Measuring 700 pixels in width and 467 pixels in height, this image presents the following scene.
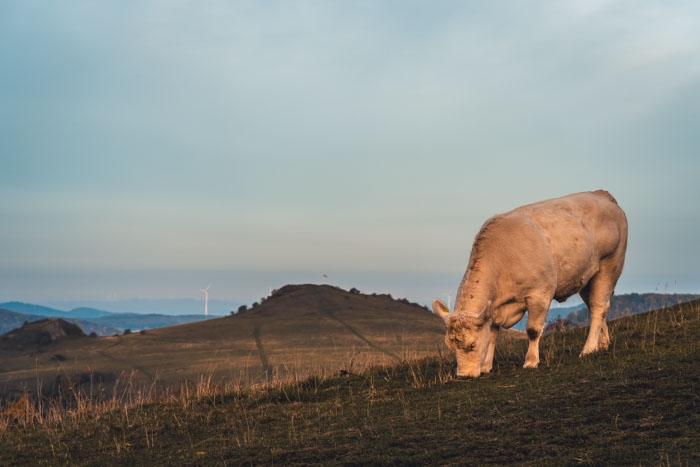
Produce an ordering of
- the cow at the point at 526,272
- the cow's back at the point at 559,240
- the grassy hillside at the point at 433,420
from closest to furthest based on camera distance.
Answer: the grassy hillside at the point at 433,420 → the cow at the point at 526,272 → the cow's back at the point at 559,240

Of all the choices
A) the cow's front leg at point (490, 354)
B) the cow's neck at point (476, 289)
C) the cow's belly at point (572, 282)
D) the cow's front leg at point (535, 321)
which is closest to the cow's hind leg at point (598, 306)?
the cow's belly at point (572, 282)

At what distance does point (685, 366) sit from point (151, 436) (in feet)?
26.1

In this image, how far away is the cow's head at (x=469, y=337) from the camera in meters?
11.2

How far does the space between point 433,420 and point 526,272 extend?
4.34m

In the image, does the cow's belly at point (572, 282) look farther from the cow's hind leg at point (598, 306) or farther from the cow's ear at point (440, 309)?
the cow's ear at point (440, 309)

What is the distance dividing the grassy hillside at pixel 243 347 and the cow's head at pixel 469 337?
589 inches

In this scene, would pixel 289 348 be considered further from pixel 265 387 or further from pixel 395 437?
pixel 395 437

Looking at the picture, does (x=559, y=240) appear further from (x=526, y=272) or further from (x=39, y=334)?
(x=39, y=334)

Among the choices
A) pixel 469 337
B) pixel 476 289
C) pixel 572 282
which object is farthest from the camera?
pixel 572 282

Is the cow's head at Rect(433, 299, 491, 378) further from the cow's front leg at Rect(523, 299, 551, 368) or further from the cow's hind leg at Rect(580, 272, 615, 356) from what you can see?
the cow's hind leg at Rect(580, 272, 615, 356)

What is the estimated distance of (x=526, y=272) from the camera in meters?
12.1

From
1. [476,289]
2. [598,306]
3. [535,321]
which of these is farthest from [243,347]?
[476,289]

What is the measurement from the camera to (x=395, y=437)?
7992 millimetres

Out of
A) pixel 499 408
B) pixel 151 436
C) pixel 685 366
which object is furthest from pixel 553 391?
pixel 151 436
